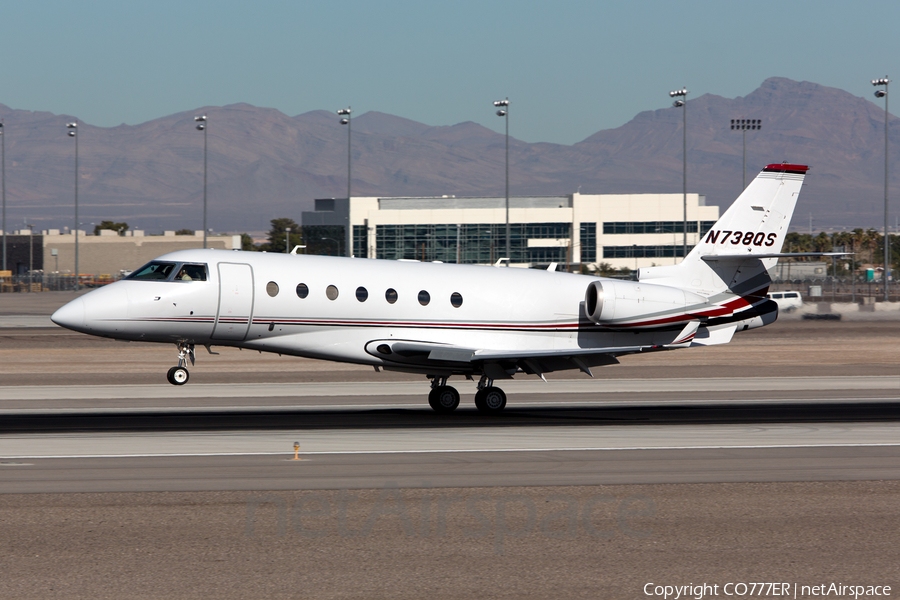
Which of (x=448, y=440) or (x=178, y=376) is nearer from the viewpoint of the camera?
(x=448, y=440)

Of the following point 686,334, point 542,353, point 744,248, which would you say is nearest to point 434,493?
point 542,353

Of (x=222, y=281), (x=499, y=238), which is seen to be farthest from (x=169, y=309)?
(x=499, y=238)

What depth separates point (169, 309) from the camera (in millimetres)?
20641

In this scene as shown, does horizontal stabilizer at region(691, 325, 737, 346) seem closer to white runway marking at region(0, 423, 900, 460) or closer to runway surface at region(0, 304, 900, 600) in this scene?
runway surface at region(0, 304, 900, 600)

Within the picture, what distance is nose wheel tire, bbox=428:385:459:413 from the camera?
22469 mm

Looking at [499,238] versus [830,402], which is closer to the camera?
[830,402]

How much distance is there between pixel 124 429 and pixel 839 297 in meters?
68.2

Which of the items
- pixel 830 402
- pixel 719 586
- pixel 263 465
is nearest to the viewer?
pixel 719 586

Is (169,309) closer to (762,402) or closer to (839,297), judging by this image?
(762,402)

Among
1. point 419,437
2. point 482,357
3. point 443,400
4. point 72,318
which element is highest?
point 72,318

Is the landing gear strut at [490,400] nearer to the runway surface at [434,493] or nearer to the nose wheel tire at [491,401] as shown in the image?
the nose wheel tire at [491,401]

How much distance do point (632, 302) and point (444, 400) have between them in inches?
199

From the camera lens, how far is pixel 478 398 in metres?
22.3
